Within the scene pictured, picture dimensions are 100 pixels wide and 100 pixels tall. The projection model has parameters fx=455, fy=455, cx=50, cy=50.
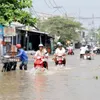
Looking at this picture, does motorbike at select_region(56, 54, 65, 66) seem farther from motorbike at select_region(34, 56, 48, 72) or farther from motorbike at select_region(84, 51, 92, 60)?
motorbike at select_region(84, 51, 92, 60)

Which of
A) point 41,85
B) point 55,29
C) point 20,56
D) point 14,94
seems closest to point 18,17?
point 20,56

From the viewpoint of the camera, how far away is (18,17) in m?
29.3

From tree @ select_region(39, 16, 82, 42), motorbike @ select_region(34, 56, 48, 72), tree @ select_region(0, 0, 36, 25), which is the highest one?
tree @ select_region(39, 16, 82, 42)

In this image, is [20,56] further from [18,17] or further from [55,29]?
[55,29]

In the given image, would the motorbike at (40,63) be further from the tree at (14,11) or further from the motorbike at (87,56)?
the motorbike at (87,56)

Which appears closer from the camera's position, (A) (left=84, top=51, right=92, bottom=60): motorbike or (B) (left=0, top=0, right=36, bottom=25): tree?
(B) (left=0, top=0, right=36, bottom=25): tree

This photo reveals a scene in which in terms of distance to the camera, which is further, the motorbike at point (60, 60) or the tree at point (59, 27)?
the tree at point (59, 27)

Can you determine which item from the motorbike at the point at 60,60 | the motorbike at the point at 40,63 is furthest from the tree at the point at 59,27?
the motorbike at the point at 40,63

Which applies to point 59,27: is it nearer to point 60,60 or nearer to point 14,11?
point 14,11

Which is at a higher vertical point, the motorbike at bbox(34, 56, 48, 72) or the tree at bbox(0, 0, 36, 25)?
the tree at bbox(0, 0, 36, 25)

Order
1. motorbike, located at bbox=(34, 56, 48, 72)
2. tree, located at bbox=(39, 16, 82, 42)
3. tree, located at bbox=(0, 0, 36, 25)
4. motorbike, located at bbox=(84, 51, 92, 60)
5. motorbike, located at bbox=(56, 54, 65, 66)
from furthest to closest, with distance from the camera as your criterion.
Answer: tree, located at bbox=(39, 16, 82, 42), motorbike, located at bbox=(84, 51, 92, 60), motorbike, located at bbox=(56, 54, 65, 66), tree, located at bbox=(0, 0, 36, 25), motorbike, located at bbox=(34, 56, 48, 72)

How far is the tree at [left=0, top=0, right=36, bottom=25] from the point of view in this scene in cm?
2595

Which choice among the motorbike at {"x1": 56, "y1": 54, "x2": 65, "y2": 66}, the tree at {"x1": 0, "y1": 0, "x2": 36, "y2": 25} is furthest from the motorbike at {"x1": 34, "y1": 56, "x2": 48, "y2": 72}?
the tree at {"x1": 0, "y1": 0, "x2": 36, "y2": 25}

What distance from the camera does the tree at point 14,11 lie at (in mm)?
25953
